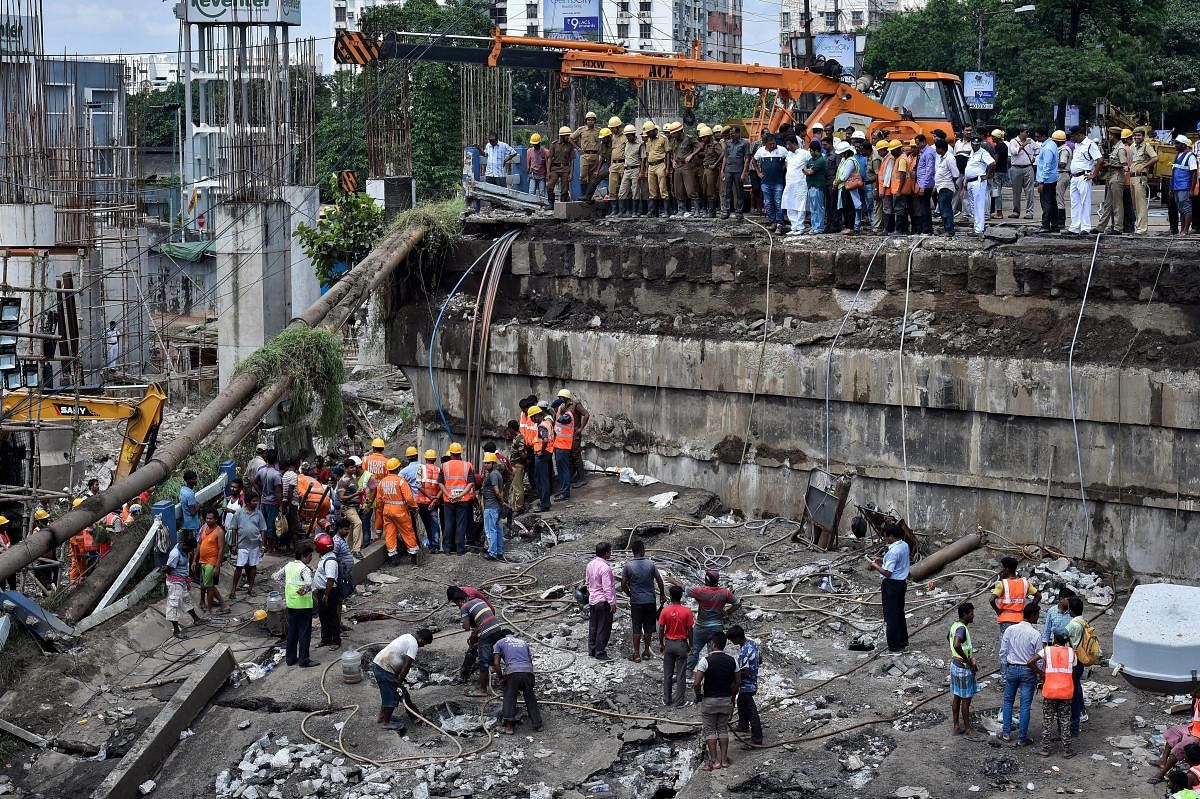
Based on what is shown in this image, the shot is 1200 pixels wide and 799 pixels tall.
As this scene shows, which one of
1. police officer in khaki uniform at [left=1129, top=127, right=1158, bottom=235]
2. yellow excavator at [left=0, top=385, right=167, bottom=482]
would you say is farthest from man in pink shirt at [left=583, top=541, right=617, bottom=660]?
police officer in khaki uniform at [left=1129, top=127, right=1158, bottom=235]

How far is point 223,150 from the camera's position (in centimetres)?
2920

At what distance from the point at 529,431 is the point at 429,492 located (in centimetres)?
194

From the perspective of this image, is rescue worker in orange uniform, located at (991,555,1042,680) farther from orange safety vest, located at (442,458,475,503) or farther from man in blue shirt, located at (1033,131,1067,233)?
man in blue shirt, located at (1033,131,1067,233)

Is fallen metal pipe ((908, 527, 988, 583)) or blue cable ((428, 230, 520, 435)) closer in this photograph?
fallen metal pipe ((908, 527, 988, 583))

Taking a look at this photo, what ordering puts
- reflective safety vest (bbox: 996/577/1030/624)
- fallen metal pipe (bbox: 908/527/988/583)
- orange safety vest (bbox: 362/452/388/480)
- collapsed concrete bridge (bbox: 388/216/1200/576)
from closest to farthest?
reflective safety vest (bbox: 996/577/1030/624) → fallen metal pipe (bbox: 908/527/988/583) → collapsed concrete bridge (bbox: 388/216/1200/576) → orange safety vest (bbox: 362/452/388/480)

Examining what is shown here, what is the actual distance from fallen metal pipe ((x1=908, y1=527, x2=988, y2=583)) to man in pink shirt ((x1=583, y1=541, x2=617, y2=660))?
12.6ft

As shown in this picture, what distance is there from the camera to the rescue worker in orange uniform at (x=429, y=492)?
16.7 m

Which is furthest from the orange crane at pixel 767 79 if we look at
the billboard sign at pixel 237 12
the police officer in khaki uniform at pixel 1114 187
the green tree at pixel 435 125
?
the green tree at pixel 435 125

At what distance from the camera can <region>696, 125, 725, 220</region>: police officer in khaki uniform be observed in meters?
20.7

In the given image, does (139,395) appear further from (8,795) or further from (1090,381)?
(1090,381)

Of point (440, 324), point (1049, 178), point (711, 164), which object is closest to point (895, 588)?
point (1049, 178)

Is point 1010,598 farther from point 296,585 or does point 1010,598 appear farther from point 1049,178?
point 1049,178

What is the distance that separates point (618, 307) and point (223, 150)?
41.6 ft

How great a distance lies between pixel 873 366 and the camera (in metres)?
17.2
